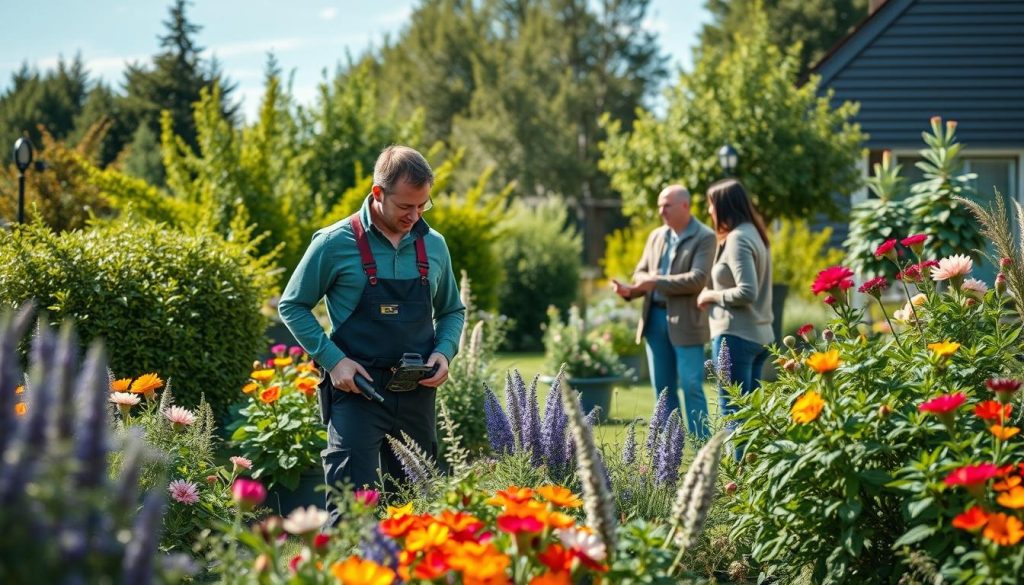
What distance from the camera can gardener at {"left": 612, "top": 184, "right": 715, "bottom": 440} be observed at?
5879mm

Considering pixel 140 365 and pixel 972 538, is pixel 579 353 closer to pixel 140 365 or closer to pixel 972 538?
pixel 140 365

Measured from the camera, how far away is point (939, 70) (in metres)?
15.7

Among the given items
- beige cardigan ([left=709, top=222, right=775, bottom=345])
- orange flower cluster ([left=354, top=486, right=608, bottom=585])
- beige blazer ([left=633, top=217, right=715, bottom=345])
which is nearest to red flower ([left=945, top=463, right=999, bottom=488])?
orange flower cluster ([left=354, top=486, right=608, bottom=585])

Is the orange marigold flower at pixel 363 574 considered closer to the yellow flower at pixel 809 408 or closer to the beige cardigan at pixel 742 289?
the yellow flower at pixel 809 408

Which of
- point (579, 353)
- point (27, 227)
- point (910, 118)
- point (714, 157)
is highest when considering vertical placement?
point (910, 118)

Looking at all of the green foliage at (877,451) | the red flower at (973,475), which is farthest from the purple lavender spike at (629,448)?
the red flower at (973,475)

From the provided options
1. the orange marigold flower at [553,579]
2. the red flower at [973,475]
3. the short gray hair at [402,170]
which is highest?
the short gray hair at [402,170]

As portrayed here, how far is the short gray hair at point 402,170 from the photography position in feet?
11.2

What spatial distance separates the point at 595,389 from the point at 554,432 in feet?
16.7

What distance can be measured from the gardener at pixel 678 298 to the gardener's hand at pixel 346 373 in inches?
111

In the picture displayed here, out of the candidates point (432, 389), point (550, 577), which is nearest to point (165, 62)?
point (432, 389)

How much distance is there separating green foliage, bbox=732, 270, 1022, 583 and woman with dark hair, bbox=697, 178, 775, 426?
196cm

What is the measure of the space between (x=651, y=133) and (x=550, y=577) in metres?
10.4

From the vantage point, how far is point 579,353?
924 centimetres
